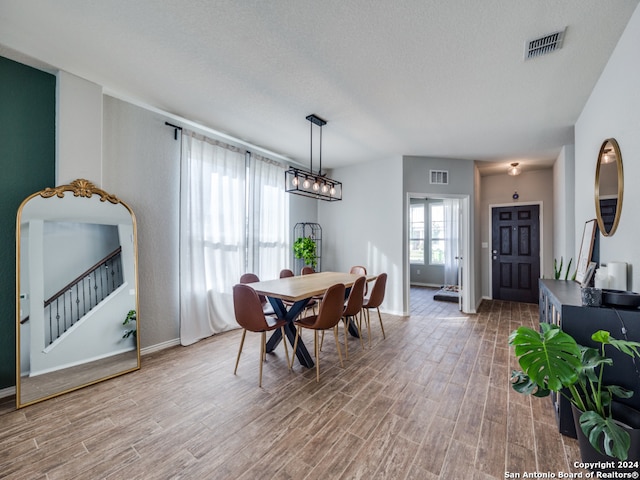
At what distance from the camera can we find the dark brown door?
5.58m

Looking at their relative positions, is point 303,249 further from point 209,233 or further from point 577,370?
point 577,370

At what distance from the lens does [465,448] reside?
1.70m

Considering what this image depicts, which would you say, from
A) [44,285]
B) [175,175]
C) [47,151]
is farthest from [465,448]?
[47,151]

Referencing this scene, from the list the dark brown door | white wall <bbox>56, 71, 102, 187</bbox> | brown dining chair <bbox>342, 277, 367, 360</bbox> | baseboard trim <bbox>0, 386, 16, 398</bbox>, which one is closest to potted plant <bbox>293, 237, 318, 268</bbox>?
brown dining chair <bbox>342, 277, 367, 360</bbox>

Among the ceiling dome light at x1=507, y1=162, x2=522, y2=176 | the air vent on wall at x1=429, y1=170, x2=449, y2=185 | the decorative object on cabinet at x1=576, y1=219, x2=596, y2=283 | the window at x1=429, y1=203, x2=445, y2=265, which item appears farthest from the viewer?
the window at x1=429, y1=203, x2=445, y2=265

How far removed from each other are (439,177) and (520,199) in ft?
7.21

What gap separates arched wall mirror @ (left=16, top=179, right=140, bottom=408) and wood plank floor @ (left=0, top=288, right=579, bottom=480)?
7.9 inches

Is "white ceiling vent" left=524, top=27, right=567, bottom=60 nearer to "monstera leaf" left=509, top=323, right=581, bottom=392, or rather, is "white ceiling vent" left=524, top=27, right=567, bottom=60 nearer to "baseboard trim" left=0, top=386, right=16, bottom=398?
"monstera leaf" left=509, top=323, right=581, bottom=392

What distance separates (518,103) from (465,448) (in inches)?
129

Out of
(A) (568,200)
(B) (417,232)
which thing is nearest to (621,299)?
(A) (568,200)

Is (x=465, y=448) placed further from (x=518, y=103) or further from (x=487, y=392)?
(x=518, y=103)

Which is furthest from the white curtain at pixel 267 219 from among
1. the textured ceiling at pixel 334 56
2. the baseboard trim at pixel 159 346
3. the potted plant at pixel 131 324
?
the potted plant at pixel 131 324

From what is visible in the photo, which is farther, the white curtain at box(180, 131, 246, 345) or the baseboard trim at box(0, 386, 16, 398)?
the white curtain at box(180, 131, 246, 345)

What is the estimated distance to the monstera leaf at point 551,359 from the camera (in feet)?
4.29
